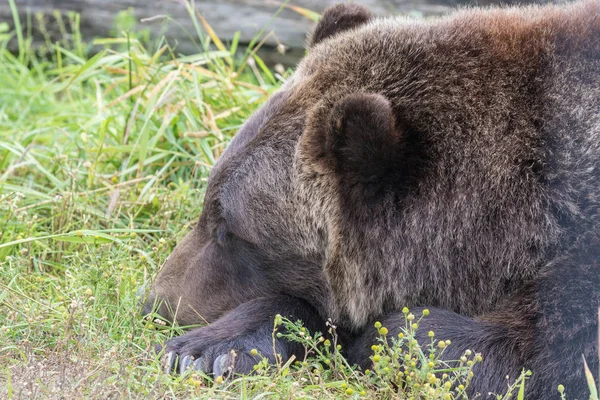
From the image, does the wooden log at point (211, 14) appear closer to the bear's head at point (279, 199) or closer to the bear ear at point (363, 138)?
the bear's head at point (279, 199)

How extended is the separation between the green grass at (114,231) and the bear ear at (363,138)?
2.35ft

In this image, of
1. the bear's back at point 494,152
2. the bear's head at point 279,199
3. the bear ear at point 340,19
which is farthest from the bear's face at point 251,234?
the bear ear at point 340,19

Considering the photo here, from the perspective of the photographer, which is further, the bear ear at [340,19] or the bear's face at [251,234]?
the bear ear at [340,19]

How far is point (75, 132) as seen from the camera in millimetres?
6438

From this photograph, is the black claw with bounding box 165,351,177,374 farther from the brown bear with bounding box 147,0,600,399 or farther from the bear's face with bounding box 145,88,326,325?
the bear's face with bounding box 145,88,326,325

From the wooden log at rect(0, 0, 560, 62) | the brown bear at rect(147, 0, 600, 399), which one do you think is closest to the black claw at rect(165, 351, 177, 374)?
the brown bear at rect(147, 0, 600, 399)

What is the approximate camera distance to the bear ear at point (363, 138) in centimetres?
358

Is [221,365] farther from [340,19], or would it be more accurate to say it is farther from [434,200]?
[340,19]

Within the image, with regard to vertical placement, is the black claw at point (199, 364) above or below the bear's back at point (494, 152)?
below

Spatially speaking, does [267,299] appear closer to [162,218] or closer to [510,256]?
[510,256]

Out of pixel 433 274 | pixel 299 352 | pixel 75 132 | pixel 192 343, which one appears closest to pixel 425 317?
pixel 433 274

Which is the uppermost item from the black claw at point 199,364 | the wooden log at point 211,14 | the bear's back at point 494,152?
the bear's back at point 494,152

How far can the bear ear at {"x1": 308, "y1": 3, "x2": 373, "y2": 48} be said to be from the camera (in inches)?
187

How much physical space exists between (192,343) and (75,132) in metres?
3.00
